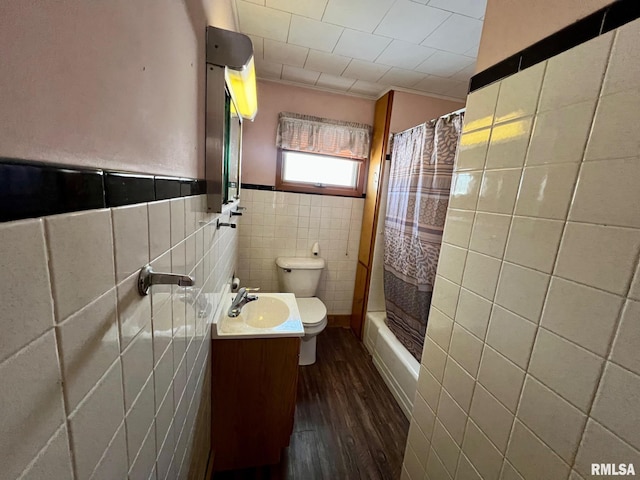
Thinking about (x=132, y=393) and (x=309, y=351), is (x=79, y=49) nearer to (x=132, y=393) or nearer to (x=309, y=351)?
(x=132, y=393)

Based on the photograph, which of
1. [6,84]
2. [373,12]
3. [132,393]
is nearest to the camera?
[6,84]

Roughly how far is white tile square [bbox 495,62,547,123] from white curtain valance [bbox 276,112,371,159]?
156 cm

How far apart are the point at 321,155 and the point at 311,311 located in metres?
1.35

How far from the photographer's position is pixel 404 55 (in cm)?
159

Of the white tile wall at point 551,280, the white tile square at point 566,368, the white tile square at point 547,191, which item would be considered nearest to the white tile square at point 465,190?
the white tile wall at point 551,280

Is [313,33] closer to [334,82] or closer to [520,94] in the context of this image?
[334,82]

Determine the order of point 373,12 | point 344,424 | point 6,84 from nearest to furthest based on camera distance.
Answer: point 6,84, point 373,12, point 344,424

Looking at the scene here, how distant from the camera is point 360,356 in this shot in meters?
2.17

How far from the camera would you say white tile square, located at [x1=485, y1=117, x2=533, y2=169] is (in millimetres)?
703

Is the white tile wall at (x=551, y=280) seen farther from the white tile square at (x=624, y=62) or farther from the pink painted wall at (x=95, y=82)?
the pink painted wall at (x=95, y=82)

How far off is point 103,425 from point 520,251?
3.13 feet

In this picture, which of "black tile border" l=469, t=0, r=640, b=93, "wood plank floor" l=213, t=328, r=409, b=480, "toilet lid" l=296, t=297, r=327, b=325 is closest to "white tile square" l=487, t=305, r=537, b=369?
"black tile border" l=469, t=0, r=640, b=93

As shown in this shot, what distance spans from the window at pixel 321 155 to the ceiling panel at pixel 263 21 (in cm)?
64

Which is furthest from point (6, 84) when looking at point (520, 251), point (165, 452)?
point (520, 251)
